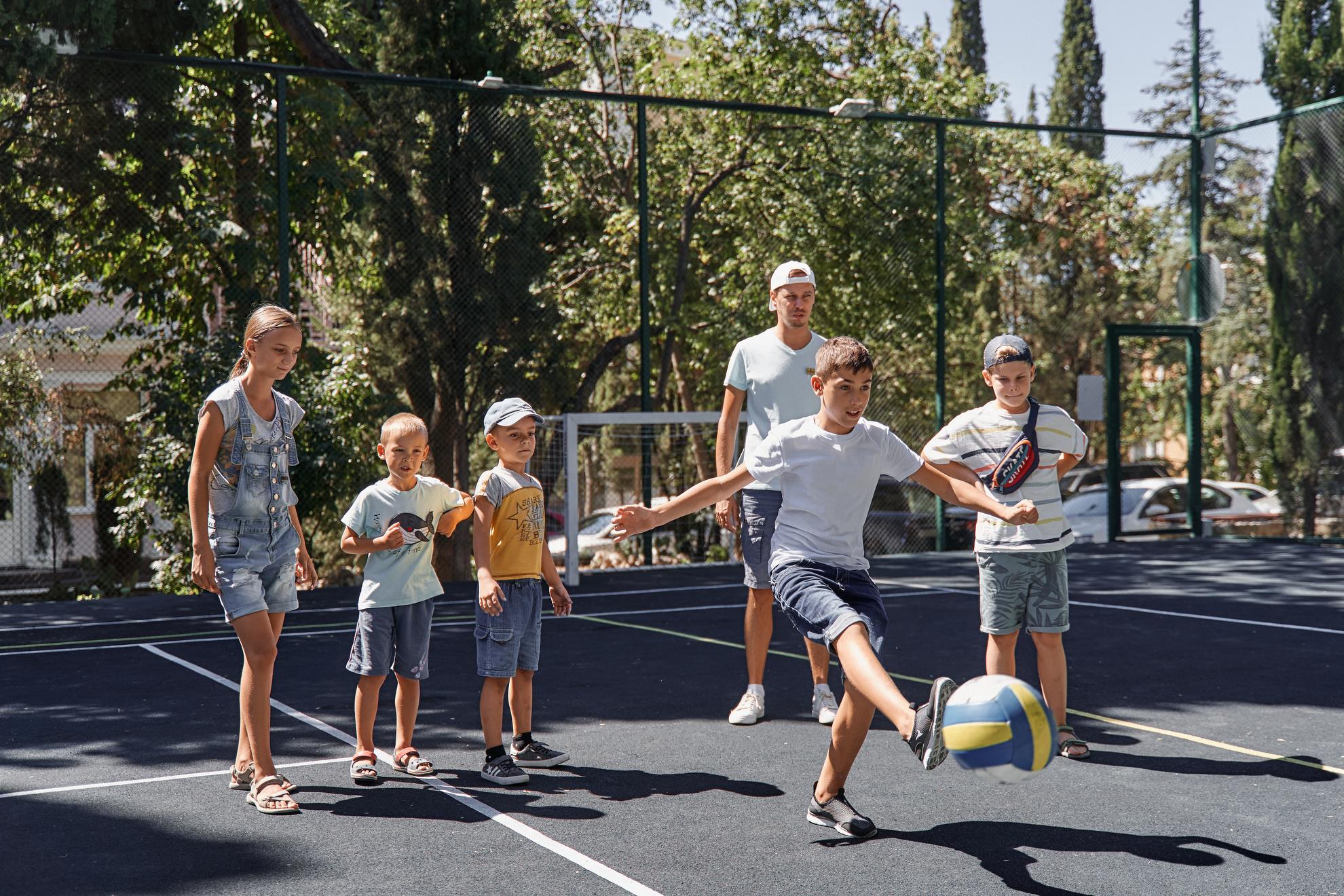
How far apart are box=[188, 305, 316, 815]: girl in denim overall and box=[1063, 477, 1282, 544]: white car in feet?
41.9

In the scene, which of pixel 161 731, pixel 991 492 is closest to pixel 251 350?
pixel 161 731

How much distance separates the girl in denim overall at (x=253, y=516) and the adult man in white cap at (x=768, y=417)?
6.81 ft

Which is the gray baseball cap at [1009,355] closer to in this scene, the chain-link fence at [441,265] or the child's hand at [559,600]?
the child's hand at [559,600]

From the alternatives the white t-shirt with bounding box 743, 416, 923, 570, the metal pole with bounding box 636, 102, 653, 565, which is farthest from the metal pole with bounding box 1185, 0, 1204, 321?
the white t-shirt with bounding box 743, 416, 923, 570

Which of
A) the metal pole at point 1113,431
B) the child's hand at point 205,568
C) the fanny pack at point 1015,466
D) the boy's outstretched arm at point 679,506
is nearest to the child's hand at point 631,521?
the boy's outstretched arm at point 679,506

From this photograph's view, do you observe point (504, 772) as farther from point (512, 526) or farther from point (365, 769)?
point (512, 526)

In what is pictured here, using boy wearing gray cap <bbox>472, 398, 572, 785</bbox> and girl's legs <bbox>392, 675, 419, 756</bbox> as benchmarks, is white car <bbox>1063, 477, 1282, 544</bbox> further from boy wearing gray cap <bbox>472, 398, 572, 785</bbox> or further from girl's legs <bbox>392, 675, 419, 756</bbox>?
girl's legs <bbox>392, 675, 419, 756</bbox>

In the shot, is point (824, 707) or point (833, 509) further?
point (824, 707)

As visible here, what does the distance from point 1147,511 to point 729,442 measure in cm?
1232

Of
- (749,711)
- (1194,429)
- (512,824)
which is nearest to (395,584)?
(512,824)

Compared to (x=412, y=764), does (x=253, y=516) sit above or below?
above

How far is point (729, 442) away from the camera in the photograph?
6051 mm

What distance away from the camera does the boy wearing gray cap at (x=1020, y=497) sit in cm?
500

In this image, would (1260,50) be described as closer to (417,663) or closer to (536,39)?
(536,39)
